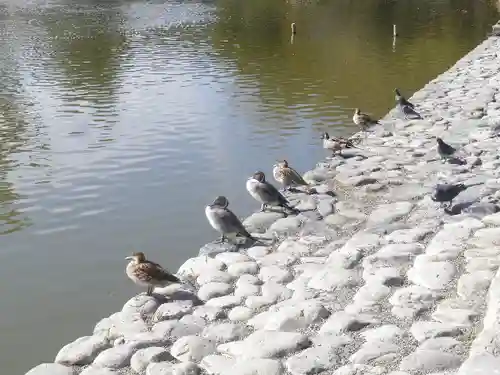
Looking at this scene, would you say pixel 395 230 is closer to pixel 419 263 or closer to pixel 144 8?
pixel 419 263

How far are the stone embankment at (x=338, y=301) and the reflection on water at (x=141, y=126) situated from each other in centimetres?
131

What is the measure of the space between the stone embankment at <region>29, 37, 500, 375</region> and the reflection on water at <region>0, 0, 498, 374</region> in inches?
51.6

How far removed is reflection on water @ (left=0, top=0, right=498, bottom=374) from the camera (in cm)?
878

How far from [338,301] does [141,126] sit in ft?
38.2

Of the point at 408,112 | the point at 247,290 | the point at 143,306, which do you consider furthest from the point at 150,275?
the point at 408,112

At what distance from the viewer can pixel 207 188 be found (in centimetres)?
1226

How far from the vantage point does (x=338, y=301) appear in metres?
6.21

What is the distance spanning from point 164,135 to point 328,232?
8.51 m

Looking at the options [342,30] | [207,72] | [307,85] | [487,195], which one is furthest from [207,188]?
[342,30]

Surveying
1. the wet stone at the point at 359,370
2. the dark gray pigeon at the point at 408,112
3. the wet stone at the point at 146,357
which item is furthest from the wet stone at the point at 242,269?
the dark gray pigeon at the point at 408,112

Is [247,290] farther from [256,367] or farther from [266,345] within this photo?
[256,367]

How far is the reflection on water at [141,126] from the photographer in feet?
28.8

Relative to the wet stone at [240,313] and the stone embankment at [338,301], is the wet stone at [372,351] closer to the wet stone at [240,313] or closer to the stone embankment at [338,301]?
the stone embankment at [338,301]

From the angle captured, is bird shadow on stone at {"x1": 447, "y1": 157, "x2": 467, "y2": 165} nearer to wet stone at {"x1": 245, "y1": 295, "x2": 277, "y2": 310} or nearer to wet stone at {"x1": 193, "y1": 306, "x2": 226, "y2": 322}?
wet stone at {"x1": 245, "y1": 295, "x2": 277, "y2": 310}
